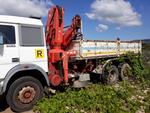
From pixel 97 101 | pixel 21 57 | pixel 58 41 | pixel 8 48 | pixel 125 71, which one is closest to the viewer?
pixel 8 48

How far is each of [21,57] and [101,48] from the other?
457cm

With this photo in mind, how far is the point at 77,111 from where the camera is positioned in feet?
25.3

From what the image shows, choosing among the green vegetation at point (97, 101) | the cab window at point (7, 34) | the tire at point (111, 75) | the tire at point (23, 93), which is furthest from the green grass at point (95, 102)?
the cab window at point (7, 34)

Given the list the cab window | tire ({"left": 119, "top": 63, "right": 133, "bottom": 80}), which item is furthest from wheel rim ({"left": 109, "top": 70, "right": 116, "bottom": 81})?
the cab window

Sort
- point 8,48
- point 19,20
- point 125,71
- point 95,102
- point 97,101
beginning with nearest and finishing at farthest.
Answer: point 8,48
point 19,20
point 95,102
point 97,101
point 125,71

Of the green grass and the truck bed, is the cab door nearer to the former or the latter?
the green grass

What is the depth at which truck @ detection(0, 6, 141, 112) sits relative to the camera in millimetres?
7629

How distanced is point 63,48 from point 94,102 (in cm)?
295

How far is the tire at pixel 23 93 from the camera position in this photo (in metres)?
7.68

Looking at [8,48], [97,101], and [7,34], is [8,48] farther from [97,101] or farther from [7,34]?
[97,101]

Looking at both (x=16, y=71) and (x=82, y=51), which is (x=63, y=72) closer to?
(x=82, y=51)

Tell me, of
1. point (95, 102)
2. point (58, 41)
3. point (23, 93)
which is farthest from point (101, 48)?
point (23, 93)

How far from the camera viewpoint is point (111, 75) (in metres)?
12.4

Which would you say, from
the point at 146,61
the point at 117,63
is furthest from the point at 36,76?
the point at 146,61
